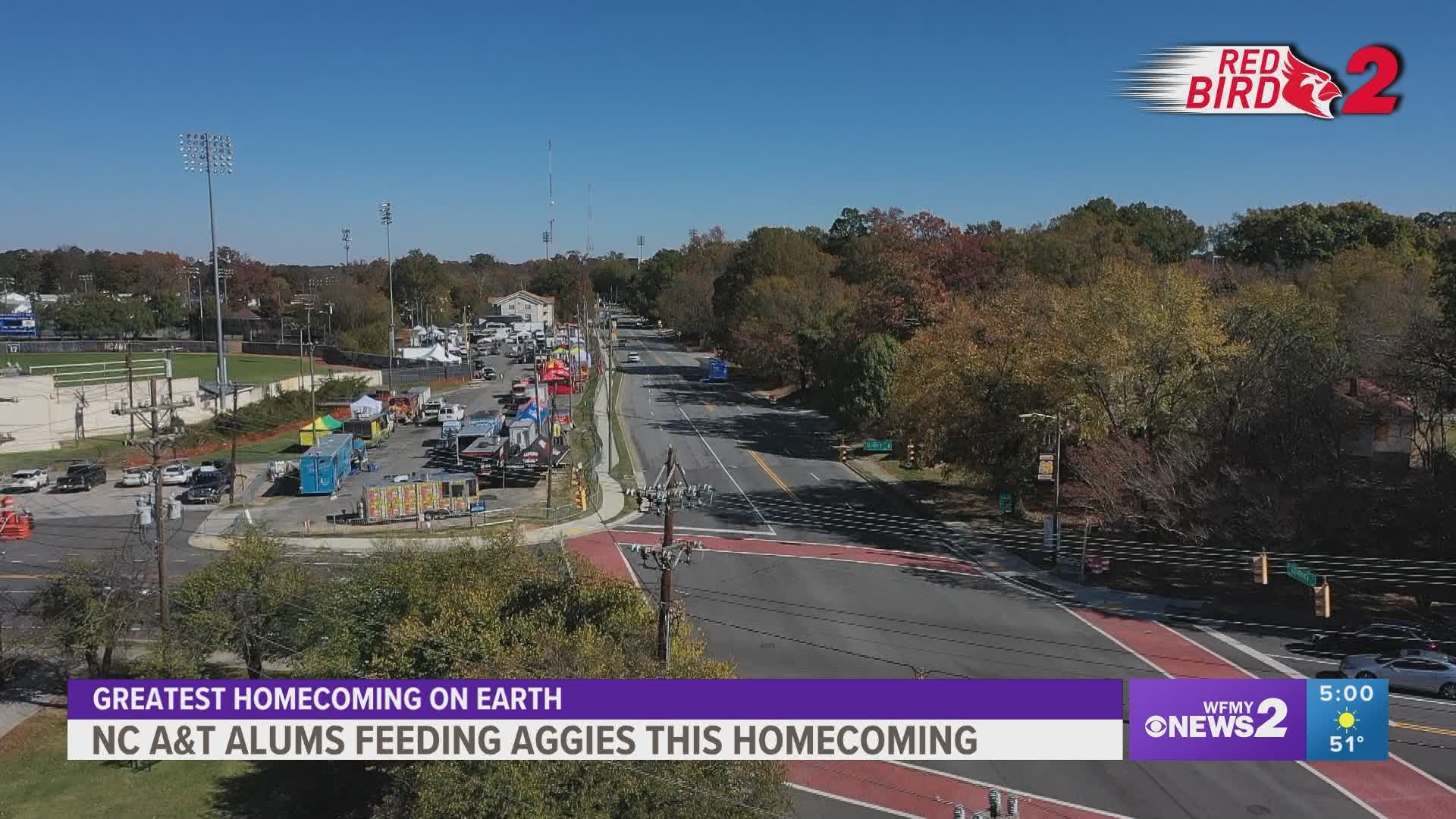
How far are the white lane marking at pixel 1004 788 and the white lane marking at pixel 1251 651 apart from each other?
331 inches

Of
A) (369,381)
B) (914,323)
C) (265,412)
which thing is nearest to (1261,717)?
(914,323)

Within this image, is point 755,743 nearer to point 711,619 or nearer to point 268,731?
point 268,731

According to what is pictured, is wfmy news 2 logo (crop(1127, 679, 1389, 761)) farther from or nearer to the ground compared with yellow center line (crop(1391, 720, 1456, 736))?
farther from the ground

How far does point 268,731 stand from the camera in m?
15.4

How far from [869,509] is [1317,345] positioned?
741 inches

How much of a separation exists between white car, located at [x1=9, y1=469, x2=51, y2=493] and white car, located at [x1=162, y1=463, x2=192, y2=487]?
547 centimetres

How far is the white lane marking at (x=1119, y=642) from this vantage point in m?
25.9

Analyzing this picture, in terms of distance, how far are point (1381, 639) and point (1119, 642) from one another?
6.22 metres

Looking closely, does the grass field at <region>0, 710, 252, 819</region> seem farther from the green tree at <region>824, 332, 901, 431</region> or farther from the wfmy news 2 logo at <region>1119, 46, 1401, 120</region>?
the green tree at <region>824, 332, 901, 431</region>

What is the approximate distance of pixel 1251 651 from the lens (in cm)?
2734

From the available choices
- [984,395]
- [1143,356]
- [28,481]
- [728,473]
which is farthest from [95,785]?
[728,473]

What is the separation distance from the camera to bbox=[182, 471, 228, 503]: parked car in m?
46.8

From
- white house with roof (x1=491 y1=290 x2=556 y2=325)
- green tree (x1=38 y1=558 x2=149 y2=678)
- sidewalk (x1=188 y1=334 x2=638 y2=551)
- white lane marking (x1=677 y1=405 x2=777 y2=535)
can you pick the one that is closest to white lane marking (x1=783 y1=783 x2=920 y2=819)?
green tree (x1=38 y1=558 x2=149 y2=678)

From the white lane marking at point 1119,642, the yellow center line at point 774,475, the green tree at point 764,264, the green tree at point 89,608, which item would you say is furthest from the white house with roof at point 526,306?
the green tree at point 89,608
